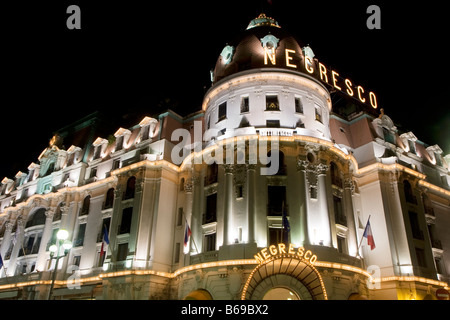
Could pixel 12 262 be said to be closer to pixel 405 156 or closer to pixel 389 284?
pixel 389 284

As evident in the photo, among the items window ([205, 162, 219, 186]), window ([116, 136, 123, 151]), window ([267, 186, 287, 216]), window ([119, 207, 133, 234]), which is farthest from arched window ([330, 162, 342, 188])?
window ([116, 136, 123, 151])

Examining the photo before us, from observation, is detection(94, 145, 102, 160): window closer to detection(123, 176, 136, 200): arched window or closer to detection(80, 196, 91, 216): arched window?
detection(80, 196, 91, 216): arched window

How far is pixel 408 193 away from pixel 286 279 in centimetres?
1948

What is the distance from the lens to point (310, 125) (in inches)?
1518

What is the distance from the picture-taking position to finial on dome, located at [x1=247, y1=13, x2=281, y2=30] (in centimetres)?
4726

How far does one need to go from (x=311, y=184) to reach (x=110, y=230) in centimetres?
2068

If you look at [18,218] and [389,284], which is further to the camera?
[18,218]

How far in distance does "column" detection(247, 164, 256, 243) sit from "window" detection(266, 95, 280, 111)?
6966 mm

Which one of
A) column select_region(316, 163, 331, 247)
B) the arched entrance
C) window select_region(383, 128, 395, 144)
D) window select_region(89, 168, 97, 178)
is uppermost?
window select_region(383, 128, 395, 144)

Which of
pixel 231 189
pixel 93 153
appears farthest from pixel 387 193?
pixel 93 153

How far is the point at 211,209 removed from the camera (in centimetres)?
3603

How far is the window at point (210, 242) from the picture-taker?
113 ft

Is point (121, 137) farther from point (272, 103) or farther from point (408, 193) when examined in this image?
point (408, 193)
